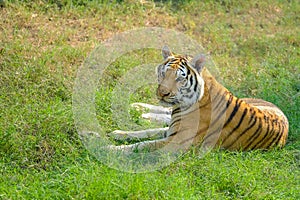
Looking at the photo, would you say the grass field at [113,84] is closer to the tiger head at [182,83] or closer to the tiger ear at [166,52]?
the tiger head at [182,83]

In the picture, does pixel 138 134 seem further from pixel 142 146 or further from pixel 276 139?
pixel 276 139

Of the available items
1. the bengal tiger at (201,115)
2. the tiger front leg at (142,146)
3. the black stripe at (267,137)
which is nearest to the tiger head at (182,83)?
the bengal tiger at (201,115)

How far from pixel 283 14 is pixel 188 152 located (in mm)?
5518

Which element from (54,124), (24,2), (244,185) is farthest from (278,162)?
(24,2)

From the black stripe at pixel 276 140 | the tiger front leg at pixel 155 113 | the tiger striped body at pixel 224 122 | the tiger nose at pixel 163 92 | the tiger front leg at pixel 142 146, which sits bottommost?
the tiger front leg at pixel 155 113

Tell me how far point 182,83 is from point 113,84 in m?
1.61

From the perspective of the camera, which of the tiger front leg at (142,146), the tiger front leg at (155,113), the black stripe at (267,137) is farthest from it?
the tiger front leg at (155,113)

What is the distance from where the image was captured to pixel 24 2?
7379 mm

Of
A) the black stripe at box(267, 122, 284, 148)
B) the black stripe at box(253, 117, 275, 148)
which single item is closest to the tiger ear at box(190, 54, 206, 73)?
the black stripe at box(253, 117, 275, 148)

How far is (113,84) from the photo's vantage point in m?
6.43

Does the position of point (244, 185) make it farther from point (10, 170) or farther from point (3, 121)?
point (3, 121)

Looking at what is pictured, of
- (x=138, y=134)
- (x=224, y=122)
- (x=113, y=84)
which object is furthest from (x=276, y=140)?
(x=113, y=84)

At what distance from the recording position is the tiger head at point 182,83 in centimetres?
495

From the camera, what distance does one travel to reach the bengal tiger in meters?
4.95
